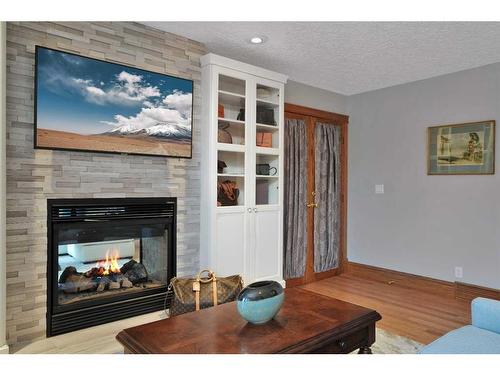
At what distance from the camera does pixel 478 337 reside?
1.82 metres

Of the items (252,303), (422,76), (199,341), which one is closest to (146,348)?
(199,341)

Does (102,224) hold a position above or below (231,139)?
below

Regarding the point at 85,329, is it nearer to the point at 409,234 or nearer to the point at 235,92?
the point at 235,92

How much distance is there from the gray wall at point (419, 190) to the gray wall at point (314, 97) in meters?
0.21

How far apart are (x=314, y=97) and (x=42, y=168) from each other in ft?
10.7

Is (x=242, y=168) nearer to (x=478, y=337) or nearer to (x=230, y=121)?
(x=230, y=121)

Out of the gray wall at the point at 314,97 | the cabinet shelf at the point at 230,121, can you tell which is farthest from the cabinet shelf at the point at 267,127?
the gray wall at the point at 314,97

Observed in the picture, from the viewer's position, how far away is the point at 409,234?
171 inches

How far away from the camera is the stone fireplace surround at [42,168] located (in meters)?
2.39

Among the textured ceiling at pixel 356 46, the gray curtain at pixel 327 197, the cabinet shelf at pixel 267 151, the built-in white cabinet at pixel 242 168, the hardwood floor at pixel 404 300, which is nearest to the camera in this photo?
the textured ceiling at pixel 356 46

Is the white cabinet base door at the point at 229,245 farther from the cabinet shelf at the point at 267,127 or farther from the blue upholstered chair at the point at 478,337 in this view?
the blue upholstered chair at the point at 478,337

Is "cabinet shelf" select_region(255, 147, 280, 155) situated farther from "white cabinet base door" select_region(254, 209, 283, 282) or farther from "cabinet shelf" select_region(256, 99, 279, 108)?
"white cabinet base door" select_region(254, 209, 283, 282)

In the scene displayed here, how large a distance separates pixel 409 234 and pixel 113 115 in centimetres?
352

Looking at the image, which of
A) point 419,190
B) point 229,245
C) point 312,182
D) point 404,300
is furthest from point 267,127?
point 404,300
